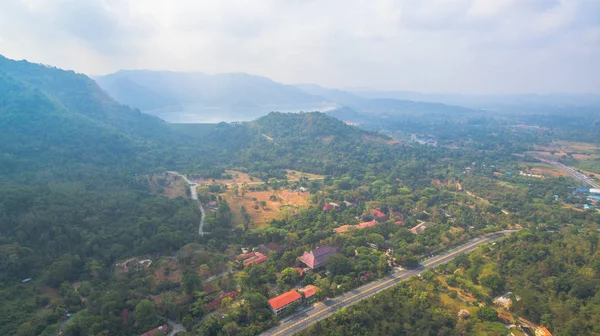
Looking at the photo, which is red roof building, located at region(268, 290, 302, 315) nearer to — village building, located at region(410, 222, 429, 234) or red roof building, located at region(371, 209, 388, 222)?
village building, located at region(410, 222, 429, 234)

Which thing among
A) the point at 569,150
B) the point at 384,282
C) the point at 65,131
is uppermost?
the point at 65,131

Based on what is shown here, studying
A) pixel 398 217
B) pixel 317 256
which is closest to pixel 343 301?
pixel 317 256

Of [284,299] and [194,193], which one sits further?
[194,193]

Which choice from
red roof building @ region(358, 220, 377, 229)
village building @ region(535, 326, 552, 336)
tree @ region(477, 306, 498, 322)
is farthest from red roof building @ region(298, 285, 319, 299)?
village building @ region(535, 326, 552, 336)

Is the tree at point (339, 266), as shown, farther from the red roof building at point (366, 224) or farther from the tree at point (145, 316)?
the tree at point (145, 316)

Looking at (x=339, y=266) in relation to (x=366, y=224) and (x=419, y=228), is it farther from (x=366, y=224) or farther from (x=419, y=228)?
(x=419, y=228)

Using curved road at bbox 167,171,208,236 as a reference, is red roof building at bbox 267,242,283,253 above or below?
above
